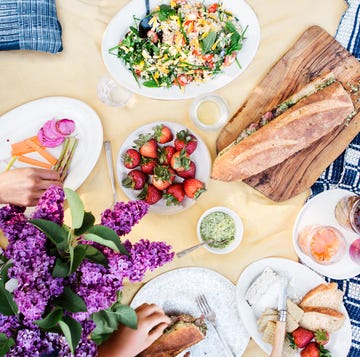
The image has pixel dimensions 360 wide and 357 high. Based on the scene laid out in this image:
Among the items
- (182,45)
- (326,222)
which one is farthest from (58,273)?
(326,222)

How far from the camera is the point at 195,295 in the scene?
160 centimetres

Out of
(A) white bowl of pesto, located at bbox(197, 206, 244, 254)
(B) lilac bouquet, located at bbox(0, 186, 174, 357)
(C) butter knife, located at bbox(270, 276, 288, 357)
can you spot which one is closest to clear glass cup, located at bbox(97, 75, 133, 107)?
(A) white bowl of pesto, located at bbox(197, 206, 244, 254)

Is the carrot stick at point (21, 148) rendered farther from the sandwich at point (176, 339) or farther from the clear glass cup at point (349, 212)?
the clear glass cup at point (349, 212)

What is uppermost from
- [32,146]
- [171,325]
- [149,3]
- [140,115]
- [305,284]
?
[149,3]

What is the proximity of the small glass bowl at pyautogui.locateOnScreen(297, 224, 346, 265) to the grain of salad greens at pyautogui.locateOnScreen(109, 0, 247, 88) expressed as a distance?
644 mm

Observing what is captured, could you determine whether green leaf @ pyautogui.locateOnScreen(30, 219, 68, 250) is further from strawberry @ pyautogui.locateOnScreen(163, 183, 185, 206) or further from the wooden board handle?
the wooden board handle

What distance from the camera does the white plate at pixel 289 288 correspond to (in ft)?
5.17

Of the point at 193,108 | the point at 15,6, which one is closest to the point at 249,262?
the point at 193,108

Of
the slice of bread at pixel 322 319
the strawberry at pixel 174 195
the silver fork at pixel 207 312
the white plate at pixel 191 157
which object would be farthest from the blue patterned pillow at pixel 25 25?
the slice of bread at pixel 322 319

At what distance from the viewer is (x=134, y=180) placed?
5.03 ft

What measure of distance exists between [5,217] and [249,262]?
943 mm

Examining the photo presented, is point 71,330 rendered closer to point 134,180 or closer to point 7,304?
point 7,304

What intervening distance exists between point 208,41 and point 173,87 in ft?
0.67

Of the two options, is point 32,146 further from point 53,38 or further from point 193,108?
point 193,108
